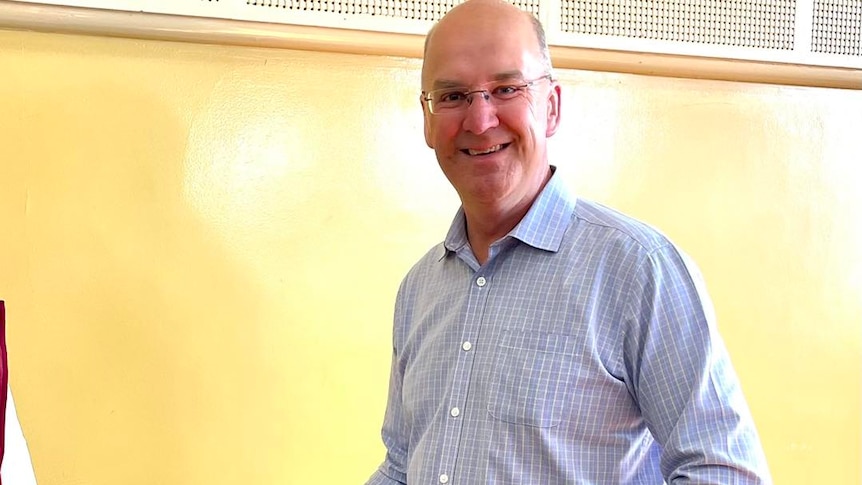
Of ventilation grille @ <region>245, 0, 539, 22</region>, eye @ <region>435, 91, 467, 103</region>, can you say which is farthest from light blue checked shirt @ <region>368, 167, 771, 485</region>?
ventilation grille @ <region>245, 0, 539, 22</region>

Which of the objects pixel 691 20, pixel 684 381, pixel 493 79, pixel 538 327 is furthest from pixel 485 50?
pixel 691 20

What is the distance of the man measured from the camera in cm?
145

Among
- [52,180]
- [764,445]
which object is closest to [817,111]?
[764,445]

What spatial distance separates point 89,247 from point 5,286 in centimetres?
21

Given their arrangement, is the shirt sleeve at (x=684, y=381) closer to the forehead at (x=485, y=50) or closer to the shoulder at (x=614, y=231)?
the shoulder at (x=614, y=231)

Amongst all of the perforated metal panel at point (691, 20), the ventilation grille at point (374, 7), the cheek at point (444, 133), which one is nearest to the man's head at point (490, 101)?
the cheek at point (444, 133)

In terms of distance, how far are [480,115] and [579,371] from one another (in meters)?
0.43

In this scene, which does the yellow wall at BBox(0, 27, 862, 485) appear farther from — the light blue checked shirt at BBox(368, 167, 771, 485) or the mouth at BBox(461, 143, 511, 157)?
the mouth at BBox(461, 143, 511, 157)

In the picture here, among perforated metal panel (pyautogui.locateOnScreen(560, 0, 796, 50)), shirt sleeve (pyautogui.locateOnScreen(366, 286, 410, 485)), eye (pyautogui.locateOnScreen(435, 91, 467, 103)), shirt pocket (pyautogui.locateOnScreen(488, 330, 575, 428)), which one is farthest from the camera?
perforated metal panel (pyautogui.locateOnScreen(560, 0, 796, 50))

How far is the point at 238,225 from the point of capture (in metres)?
2.62

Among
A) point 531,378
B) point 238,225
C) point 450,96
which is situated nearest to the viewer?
point 531,378

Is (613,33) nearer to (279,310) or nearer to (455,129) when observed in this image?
(279,310)

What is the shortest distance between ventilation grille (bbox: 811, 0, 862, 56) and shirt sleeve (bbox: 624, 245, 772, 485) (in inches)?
75.5

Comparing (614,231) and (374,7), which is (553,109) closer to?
(614,231)
